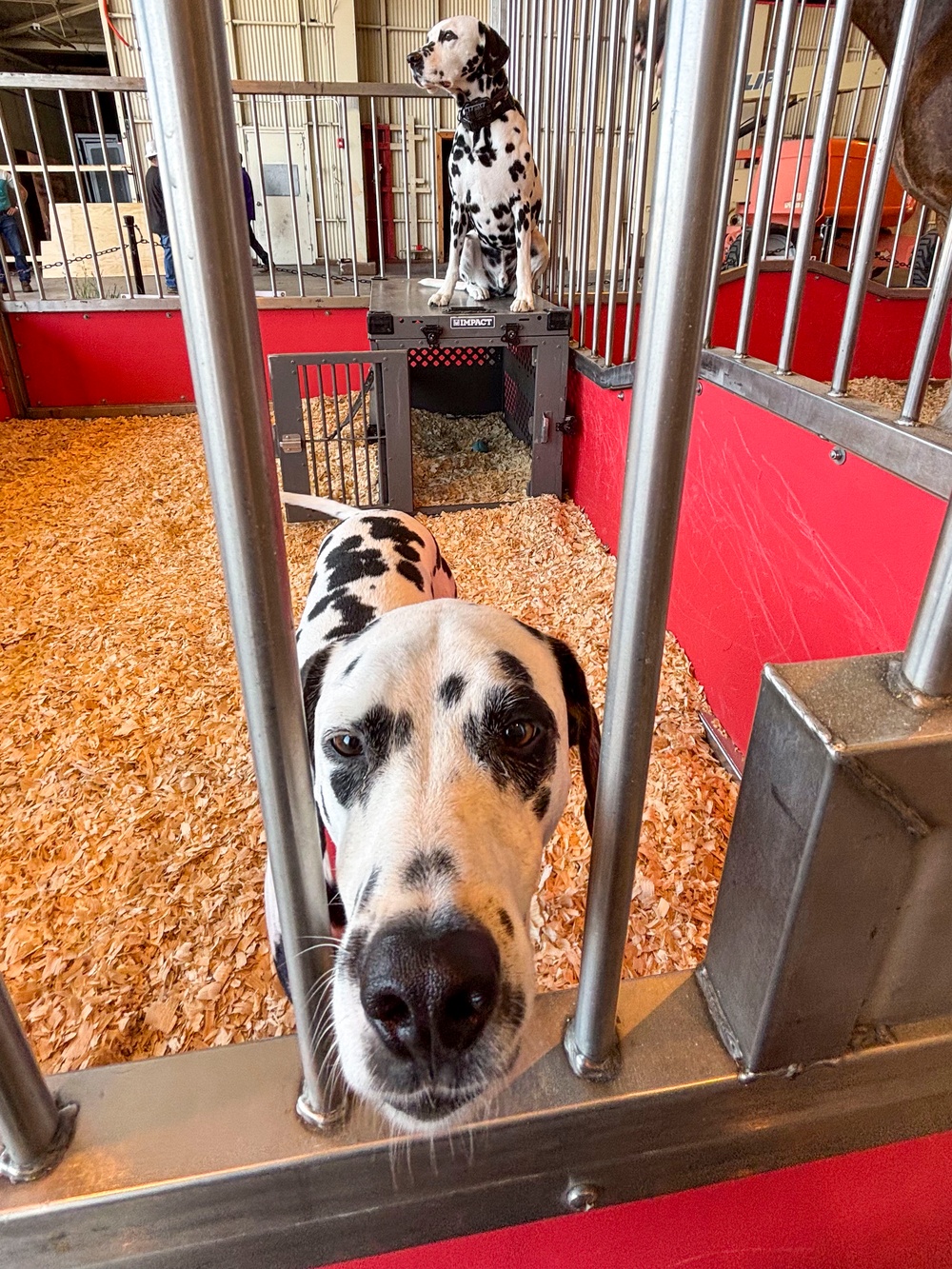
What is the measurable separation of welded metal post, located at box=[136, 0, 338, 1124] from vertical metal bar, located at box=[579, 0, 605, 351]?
15.1ft

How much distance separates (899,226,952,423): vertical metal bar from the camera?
Result: 1.69m

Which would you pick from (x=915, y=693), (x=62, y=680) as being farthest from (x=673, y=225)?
(x=62, y=680)

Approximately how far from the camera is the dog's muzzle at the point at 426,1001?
766 millimetres

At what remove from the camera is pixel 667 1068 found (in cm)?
76

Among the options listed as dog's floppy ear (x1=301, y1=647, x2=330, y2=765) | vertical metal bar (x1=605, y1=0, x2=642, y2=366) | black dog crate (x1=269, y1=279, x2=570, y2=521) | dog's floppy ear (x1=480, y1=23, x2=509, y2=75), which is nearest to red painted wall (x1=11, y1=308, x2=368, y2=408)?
black dog crate (x1=269, y1=279, x2=570, y2=521)

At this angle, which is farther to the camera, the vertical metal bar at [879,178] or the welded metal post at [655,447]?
the vertical metal bar at [879,178]

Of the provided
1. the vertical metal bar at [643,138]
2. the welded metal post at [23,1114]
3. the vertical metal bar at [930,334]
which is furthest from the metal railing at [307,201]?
the welded metal post at [23,1114]

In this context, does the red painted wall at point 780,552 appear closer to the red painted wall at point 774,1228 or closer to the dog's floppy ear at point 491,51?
the red painted wall at point 774,1228

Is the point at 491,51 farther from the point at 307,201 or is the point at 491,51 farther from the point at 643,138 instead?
the point at 307,201

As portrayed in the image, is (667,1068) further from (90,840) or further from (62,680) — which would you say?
(62,680)

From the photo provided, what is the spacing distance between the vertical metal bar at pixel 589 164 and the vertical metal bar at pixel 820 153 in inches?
100

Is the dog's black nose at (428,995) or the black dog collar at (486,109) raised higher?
the black dog collar at (486,109)

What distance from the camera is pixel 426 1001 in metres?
0.79

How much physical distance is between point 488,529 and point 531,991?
3.64m
